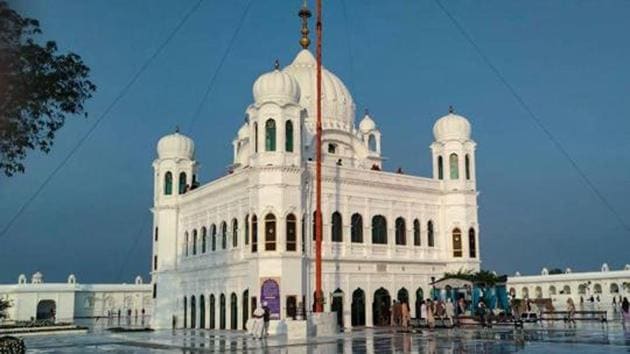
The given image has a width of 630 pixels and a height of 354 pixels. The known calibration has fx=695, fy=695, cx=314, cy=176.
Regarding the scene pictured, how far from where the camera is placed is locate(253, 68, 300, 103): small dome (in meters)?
37.5

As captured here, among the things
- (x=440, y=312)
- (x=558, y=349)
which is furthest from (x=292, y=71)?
(x=558, y=349)

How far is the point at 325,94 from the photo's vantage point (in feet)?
154

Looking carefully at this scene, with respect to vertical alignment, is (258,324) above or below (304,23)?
below

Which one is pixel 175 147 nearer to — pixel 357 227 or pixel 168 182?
pixel 168 182

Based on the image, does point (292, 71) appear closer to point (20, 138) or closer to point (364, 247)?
point (364, 247)

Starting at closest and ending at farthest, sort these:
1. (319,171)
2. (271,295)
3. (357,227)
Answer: (319,171), (271,295), (357,227)

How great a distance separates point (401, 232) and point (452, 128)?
25.8 feet

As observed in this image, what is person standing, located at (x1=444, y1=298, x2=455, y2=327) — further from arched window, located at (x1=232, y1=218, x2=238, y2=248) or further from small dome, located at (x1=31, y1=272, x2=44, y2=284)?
small dome, located at (x1=31, y1=272, x2=44, y2=284)

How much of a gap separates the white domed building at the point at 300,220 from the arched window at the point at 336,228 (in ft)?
0.20

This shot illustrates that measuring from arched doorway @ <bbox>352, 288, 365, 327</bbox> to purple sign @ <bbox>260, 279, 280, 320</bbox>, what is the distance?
5572 millimetres

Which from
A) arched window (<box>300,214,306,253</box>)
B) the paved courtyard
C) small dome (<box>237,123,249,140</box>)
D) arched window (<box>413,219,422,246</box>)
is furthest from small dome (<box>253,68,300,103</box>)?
the paved courtyard

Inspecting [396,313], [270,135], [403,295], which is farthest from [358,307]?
[270,135]

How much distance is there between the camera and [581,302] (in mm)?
70625

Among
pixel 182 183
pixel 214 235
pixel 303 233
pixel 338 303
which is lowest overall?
pixel 338 303
